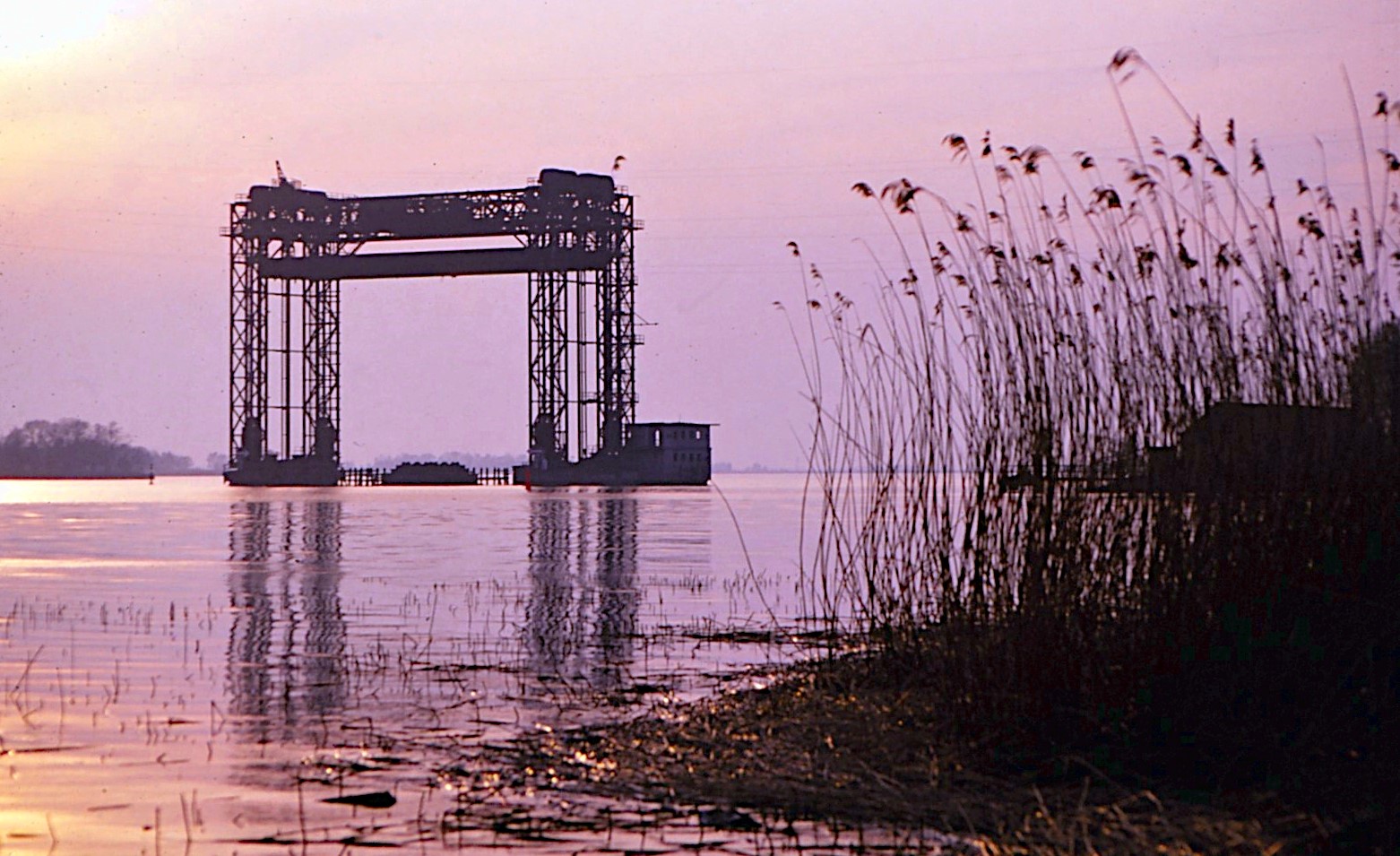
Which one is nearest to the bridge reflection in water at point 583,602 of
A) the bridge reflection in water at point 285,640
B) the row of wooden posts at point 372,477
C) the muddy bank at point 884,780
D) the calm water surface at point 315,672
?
the calm water surface at point 315,672

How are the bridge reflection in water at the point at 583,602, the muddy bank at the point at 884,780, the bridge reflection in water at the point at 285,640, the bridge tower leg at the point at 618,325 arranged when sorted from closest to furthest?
the muddy bank at the point at 884,780 < the bridge reflection in water at the point at 285,640 < the bridge reflection in water at the point at 583,602 < the bridge tower leg at the point at 618,325

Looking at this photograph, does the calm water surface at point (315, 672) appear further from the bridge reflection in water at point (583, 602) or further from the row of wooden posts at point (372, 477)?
the row of wooden posts at point (372, 477)

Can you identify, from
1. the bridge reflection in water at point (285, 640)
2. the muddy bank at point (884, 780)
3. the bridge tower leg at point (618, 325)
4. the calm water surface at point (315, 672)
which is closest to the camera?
the muddy bank at point (884, 780)

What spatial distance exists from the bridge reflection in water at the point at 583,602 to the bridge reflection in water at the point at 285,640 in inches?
57.9

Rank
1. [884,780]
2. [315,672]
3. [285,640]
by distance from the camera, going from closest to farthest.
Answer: [884,780] → [315,672] → [285,640]

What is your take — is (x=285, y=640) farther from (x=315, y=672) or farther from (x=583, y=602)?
(x=583, y=602)

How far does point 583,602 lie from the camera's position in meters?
17.1

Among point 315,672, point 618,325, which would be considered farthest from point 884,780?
point 618,325

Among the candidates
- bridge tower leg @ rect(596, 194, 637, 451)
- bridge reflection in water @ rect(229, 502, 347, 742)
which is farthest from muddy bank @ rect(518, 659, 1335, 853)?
bridge tower leg @ rect(596, 194, 637, 451)

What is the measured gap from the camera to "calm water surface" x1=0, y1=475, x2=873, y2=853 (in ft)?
21.9

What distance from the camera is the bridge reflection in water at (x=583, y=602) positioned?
38.7 feet

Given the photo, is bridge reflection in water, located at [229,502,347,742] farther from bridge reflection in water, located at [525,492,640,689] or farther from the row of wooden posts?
the row of wooden posts

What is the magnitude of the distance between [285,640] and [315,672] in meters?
2.21

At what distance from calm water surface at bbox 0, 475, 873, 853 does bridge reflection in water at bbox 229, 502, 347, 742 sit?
4cm
